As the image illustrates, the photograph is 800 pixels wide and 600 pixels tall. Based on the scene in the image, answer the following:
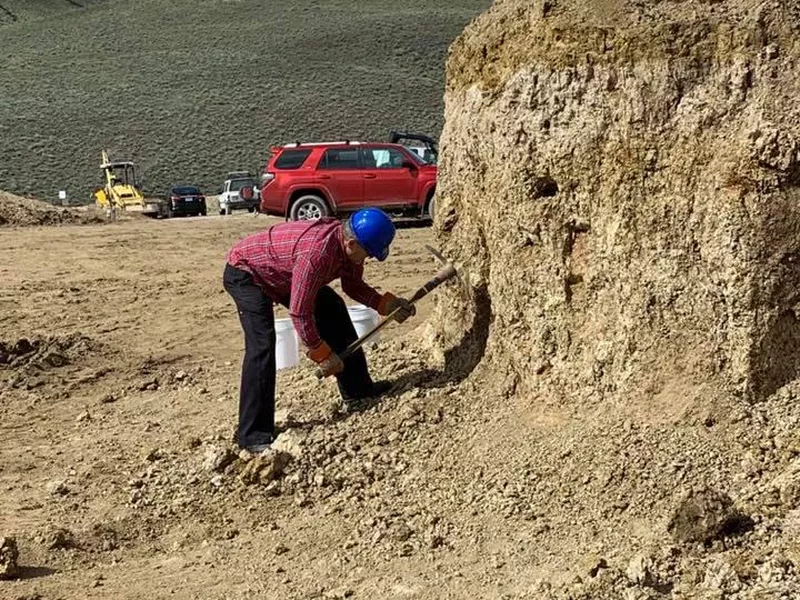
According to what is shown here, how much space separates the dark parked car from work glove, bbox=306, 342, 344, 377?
2377 cm

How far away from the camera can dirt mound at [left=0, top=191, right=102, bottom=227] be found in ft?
63.2

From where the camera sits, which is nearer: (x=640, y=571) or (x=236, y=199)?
(x=640, y=571)

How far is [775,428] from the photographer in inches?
150

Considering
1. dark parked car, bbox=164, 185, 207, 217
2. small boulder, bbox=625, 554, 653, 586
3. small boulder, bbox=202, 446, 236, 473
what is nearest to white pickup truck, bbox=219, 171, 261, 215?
dark parked car, bbox=164, 185, 207, 217

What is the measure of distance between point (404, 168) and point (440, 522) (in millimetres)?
13506

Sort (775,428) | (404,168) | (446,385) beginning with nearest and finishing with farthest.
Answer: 1. (775,428)
2. (446,385)
3. (404,168)

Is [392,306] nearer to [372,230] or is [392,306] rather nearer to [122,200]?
[372,230]

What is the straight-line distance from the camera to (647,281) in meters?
4.10

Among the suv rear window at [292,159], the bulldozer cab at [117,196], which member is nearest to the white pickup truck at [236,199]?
the bulldozer cab at [117,196]

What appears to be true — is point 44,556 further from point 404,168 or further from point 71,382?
point 404,168

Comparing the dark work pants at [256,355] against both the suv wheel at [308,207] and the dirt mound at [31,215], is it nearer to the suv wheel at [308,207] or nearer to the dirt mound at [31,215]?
the suv wheel at [308,207]

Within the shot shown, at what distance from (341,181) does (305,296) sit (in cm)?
1240

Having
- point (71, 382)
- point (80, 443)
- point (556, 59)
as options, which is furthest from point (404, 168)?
point (556, 59)

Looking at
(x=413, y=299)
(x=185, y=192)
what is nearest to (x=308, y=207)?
(x=413, y=299)
